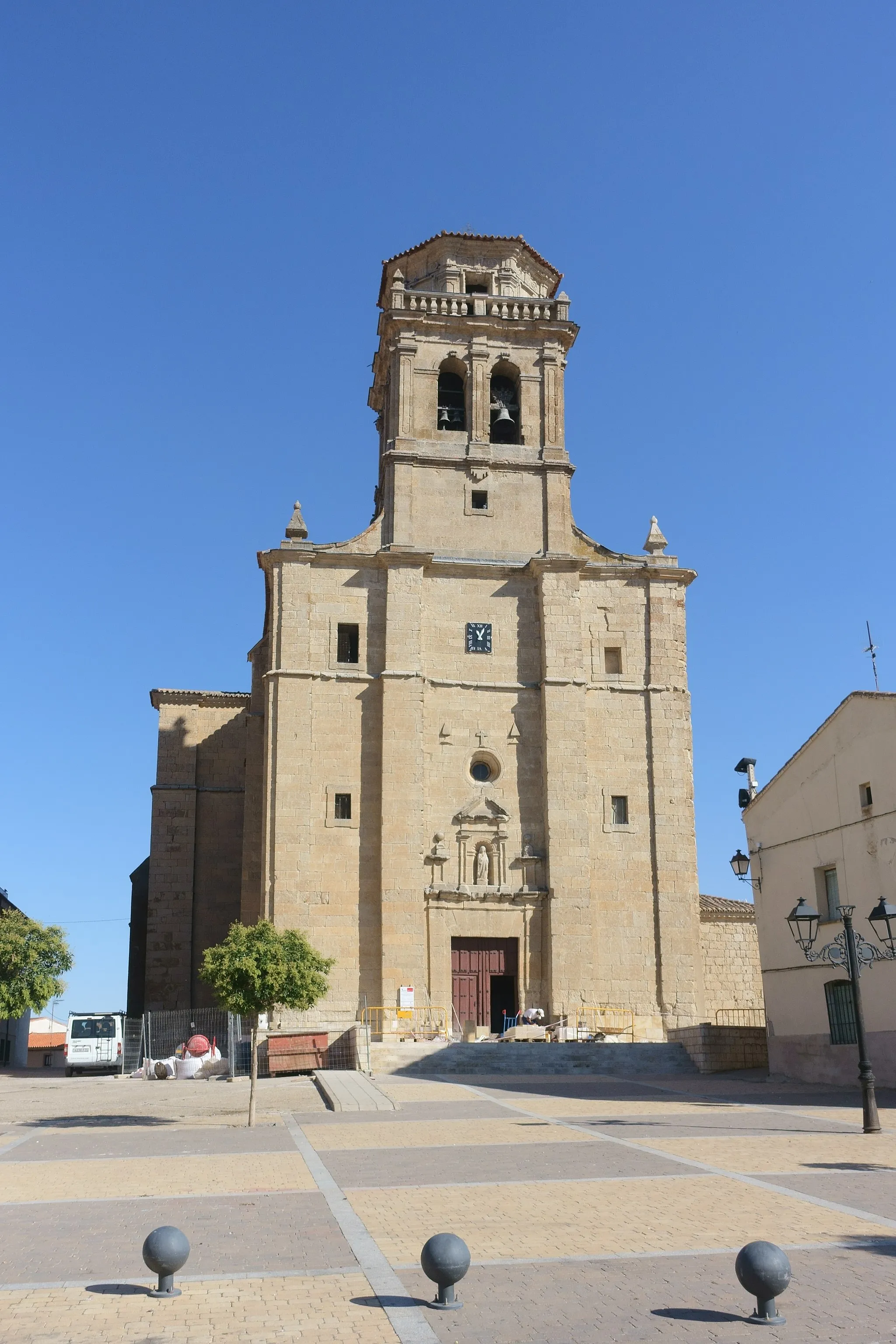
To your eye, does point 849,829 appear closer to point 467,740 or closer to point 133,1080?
point 467,740

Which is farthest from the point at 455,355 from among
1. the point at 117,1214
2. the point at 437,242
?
the point at 117,1214

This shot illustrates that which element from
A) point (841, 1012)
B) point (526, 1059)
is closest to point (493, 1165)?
point (841, 1012)

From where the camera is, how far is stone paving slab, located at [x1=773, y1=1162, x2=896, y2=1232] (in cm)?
1057

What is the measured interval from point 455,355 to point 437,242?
Result: 4.24 meters

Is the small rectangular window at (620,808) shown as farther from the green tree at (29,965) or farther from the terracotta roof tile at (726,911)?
the green tree at (29,965)

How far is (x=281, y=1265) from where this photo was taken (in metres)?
8.59

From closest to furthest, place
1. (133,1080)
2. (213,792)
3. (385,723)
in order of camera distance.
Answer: (133,1080), (385,723), (213,792)

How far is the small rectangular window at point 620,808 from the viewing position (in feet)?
120

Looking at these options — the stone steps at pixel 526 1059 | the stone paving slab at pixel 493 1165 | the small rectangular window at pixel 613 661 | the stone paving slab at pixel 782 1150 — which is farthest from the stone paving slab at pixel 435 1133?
the small rectangular window at pixel 613 661

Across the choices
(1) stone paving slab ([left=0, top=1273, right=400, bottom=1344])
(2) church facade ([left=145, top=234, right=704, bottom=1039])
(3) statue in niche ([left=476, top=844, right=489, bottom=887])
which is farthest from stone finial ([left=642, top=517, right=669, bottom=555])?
(1) stone paving slab ([left=0, top=1273, right=400, bottom=1344])

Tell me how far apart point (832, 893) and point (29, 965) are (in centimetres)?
2129

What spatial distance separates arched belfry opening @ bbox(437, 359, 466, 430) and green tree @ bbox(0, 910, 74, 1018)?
19688 mm

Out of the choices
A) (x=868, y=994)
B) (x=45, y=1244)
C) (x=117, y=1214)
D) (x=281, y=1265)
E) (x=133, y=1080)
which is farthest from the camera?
(x=133, y=1080)

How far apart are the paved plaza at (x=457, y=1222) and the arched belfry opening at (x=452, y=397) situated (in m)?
25.5
